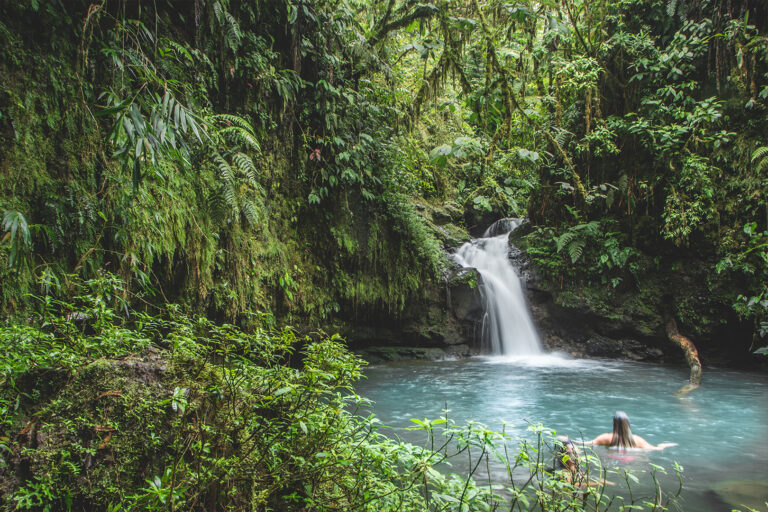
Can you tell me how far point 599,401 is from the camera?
19.1 ft

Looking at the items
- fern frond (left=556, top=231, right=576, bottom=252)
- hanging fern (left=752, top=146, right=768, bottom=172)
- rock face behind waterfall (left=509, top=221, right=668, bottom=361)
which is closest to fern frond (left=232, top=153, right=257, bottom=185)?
fern frond (left=556, top=231, right=576, bottom=252)

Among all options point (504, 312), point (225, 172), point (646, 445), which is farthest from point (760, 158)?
point (225, 172)

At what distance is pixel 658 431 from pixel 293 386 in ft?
15.7

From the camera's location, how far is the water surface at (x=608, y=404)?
3.87 m

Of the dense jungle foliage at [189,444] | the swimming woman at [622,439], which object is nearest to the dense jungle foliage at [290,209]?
the dense jungle foliage at [189,444]

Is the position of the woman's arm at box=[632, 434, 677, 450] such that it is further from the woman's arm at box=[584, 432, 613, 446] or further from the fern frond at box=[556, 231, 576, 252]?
the fern frond at box=[556, 231, 576, 252]

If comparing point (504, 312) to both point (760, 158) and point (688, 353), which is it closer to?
point (688, 353)

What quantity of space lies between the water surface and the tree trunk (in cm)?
14

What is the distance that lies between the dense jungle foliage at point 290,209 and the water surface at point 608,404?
1.32 metres

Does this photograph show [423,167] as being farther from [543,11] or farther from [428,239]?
[543,11]

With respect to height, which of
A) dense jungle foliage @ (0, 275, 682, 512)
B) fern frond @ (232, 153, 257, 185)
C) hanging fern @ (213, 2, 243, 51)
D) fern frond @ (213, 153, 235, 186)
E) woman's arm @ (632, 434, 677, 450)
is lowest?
woman's arm @ (632, 434, 677, 450)

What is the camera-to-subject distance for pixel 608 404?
568 centimetres

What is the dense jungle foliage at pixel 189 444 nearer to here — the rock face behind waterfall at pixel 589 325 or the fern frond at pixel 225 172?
the fern frond at pixel 225 172

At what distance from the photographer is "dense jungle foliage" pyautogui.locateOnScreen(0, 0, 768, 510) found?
72.5 inches
